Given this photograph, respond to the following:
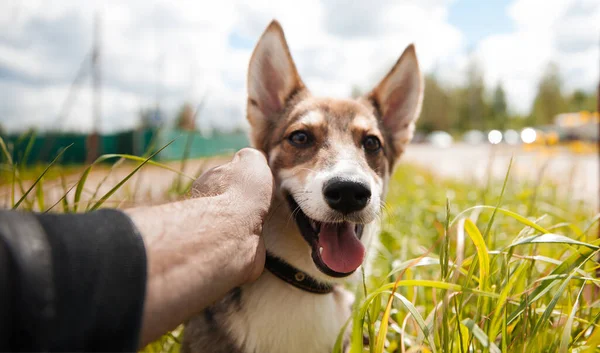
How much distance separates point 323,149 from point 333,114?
42 centimetres

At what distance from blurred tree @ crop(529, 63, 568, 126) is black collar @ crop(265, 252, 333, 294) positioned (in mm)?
65374

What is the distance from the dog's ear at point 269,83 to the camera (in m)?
2.60

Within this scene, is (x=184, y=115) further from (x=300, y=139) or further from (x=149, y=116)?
(x=300, y=139)

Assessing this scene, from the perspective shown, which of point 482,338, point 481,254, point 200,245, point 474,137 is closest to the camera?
point 200,245

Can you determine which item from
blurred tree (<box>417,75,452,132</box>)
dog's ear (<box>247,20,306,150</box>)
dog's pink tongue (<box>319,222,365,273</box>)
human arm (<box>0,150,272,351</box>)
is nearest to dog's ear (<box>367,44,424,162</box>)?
dog's ear (<box>247,20,306,150</box>)

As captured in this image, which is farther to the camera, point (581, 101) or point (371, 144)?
point (581, 101)

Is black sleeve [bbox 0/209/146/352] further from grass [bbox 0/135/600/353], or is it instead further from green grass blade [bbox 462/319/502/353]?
green grass blade [bbox 462/319/502/353]

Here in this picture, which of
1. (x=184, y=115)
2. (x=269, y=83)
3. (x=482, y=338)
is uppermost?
(x=269, y=83)

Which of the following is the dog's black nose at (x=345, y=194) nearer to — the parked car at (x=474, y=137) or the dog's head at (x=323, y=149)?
the dog's head at (x=323, y=149)

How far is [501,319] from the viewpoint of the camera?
162 cm

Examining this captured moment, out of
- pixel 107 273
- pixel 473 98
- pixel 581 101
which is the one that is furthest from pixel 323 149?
pixel 581 101

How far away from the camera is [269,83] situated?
2.88 metres

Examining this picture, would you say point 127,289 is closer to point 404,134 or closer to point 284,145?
point 284,145

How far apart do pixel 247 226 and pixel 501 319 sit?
1186 millimetres
